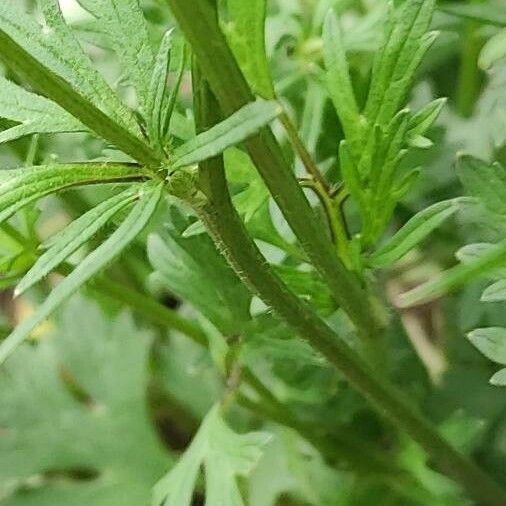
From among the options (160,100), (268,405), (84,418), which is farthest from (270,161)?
(84,418)

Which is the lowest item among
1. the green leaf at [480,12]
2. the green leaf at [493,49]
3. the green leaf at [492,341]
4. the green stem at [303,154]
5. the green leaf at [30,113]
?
the green leaf at [492,341]

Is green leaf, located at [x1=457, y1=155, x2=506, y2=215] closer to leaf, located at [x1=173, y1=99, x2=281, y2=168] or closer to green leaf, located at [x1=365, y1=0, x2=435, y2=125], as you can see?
green leaf, located at [x1=365, y1=0, x2=435, y2=125]

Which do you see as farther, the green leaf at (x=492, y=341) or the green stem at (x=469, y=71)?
the green stem at (x=469, y=71)

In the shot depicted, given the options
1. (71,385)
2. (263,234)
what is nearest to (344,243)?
(263,234)

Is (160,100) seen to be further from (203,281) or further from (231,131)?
(203,281)

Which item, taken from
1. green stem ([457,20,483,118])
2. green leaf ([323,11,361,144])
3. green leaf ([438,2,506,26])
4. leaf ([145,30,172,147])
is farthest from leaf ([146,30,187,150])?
green stem ([457,20,483,118])

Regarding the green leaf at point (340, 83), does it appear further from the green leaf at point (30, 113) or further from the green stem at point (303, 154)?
the green leaf at point (30, 113)

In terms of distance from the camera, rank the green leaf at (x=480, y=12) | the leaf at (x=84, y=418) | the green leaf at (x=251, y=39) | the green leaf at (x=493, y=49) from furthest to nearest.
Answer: the leaf at (x=84, y=418)
the green leaf at (x=493, y=49)
the green leaf at (x=480, y=12)
the green leaf at (x=251, y=39)

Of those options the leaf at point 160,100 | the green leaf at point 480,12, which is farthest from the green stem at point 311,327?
the green leaf at point 480,12
